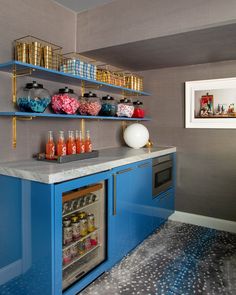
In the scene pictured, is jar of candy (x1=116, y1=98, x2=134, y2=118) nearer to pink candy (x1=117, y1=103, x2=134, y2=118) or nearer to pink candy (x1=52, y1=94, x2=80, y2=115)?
pink candy (x1=117, y1=103, x2=134, y2=118)

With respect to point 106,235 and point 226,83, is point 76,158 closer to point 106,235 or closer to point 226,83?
point 106,235

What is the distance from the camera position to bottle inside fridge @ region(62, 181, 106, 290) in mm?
1822

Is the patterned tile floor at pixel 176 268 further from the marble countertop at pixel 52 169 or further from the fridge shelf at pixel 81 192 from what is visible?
the marble countertop at pixel 52 169

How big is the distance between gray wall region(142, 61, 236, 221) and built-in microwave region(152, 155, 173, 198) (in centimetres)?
20

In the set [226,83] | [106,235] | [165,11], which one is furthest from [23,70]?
[226,83]

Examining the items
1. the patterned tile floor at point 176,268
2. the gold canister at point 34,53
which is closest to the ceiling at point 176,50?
the gold canister at point 34,53

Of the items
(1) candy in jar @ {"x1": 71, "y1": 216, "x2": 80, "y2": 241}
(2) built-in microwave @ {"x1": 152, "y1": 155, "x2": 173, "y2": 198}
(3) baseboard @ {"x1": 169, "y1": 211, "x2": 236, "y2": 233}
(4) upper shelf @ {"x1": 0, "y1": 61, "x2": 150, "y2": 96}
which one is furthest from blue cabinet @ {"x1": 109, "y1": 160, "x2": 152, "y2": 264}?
(4) upper shelf @ {"x1": 0, "y1": 61, "x2": 150, "y2": 96}

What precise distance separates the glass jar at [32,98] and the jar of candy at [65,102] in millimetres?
175

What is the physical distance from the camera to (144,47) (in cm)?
239

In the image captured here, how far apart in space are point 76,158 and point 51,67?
2.35ft

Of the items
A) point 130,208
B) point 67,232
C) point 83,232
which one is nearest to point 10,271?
point 67,232

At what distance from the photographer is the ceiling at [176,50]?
2.10m

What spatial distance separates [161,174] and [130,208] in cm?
74

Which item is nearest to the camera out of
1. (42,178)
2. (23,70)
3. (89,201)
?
(42,178)
